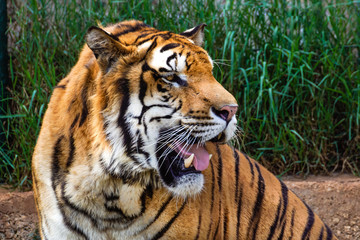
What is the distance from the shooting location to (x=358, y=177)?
3867 mm

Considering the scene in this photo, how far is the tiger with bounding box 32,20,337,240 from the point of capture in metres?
1.85

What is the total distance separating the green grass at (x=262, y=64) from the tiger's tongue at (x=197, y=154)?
71.4 inches

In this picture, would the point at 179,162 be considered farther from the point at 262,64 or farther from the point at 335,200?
the point at 262,64

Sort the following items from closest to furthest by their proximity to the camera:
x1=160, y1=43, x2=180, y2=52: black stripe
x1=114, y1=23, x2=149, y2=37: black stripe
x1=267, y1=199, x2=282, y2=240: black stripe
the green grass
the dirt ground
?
x1=160, y1=43, x2=180, y2=52: black stripe
x1=114, y1=23, x2=149, y2=37: black stripe
x1=267, y1=199, x2=282, y2=240: black stripe
the dirt ground
the green grass

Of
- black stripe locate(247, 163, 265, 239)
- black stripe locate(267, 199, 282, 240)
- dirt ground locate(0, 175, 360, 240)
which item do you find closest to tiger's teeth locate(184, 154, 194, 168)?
black stripe locate(247, 163, 265, 239)

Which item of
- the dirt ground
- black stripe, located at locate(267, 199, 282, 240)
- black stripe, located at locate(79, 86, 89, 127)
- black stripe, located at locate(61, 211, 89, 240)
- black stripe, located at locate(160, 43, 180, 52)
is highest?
Answer: black stripe, located at locate(160, 43, 180, 52)

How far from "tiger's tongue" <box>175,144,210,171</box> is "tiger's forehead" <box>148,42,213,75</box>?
11.3 inches

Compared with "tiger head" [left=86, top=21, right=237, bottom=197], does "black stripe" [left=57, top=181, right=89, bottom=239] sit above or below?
below

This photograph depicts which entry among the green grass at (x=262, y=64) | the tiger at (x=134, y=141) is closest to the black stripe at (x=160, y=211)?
the tiger at (x=134, y=141)

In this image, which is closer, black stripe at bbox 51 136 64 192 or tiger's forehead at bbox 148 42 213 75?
tiger's forehead at bbox 148 42 213 75

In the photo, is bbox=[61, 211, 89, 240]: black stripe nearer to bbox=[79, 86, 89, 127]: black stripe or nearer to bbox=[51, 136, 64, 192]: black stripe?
bbox=[51, 136, 64, 192]: black stripe

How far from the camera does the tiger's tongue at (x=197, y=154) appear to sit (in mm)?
1921

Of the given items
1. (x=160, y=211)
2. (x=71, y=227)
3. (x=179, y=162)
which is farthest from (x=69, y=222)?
(x=179, y=162)

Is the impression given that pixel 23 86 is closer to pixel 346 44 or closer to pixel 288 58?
pixel 288 58
